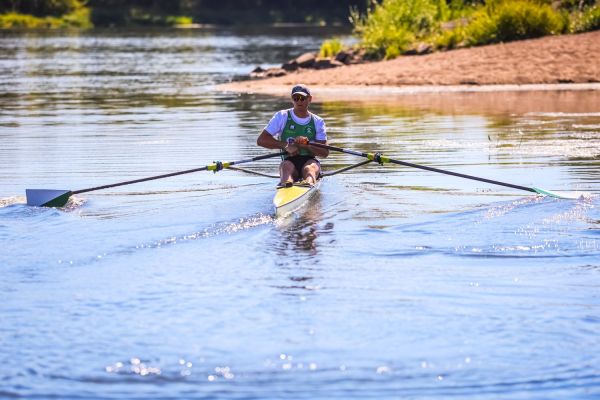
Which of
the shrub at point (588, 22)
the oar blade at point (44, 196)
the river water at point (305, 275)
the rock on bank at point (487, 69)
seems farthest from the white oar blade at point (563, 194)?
the shrub at point (588, 22)

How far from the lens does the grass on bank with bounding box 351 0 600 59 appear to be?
123 ft

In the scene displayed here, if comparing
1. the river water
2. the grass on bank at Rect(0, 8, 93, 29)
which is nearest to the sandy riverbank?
the river water

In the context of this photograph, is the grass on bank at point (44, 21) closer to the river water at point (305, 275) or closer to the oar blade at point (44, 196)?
the river water at point (305, 275)

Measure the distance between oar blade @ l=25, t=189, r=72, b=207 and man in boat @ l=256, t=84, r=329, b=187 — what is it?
8.88 ft

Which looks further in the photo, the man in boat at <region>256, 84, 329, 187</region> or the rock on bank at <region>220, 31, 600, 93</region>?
the rock on bank at <region>220, 31, 600, 93</region>

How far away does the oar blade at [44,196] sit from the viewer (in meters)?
14.0

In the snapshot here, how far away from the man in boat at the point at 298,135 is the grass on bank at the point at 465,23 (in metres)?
23.6

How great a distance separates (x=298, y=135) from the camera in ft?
50.2

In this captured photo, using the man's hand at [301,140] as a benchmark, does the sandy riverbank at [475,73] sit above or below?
below

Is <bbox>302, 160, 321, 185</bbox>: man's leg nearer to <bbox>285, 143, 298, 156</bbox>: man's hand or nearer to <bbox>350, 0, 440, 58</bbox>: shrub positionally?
<bbox>285, 143, 298, 156</bbox>: man's hand

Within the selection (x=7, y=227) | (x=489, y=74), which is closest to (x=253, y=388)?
(x=7, y=227)

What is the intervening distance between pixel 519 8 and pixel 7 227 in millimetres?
28057

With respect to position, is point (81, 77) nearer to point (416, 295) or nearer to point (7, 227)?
point (7, 227)

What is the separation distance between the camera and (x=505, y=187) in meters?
15.6
